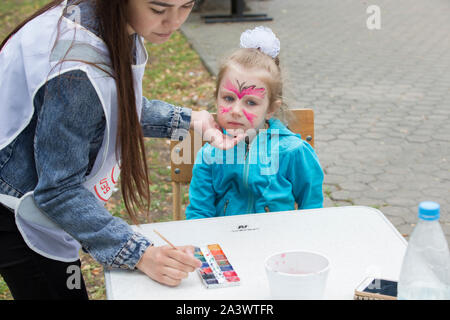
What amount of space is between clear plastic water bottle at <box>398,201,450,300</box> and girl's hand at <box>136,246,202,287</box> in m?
0.48

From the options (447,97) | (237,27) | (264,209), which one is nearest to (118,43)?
(264,209)

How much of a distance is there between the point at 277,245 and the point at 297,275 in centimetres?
37

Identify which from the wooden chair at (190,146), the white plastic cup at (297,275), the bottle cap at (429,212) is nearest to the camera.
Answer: the bottle cap at (429,212)

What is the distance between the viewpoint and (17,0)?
13.0 m

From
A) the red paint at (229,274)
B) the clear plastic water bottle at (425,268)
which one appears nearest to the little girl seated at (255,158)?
the red paint at (229,274)

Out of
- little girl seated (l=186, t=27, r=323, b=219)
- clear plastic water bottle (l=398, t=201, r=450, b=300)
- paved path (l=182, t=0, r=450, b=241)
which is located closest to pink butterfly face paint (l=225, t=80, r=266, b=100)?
little girl seated (l=186, t=27, r=323, b=219)

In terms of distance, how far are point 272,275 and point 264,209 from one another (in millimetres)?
879

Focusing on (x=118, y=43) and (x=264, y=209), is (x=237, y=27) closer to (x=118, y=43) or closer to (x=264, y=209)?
(x=264, y=209)

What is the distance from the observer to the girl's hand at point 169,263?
4.67 ft

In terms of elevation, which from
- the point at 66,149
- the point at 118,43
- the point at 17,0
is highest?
the point at 17,0

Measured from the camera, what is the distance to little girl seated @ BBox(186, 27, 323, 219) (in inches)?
85.1

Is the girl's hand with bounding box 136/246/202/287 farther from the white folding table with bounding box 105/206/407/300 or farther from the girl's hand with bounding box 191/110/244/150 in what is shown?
the girl's hand with bounding box 191/110/244/150

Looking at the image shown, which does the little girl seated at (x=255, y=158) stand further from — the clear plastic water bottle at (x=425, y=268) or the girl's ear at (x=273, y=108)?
the clear plastic water bottle at (x=425, y=268)

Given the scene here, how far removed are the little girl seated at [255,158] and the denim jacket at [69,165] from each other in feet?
2.61
